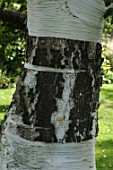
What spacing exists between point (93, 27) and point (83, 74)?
0.25 meters

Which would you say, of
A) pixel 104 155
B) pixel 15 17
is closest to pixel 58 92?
pixel 15 17

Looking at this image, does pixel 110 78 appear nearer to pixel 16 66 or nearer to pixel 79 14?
pixel 16 66

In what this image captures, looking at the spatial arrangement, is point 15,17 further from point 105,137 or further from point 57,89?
point 57,89

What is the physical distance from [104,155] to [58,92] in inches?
156

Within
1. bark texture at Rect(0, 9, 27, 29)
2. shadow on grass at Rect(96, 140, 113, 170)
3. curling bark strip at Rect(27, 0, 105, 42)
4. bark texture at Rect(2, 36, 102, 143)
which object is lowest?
shadow on grass at Rect(96, 140, 113, 170)

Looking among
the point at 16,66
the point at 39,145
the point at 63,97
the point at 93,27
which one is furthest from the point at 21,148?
the point at 16,66

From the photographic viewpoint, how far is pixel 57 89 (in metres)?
2.42

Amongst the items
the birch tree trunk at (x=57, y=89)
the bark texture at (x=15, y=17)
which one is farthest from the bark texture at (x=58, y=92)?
the bark texture at (x=15, y=17)

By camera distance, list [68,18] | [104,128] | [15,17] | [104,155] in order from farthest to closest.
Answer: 1. [104,128]
2. [104,155]
3. [15,17]
4. [68,18]

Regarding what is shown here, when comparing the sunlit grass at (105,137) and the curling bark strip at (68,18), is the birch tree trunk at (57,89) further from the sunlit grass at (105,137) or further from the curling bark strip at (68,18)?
the sunlit grass at (105,137)

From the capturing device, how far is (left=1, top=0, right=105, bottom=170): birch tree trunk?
2.39 metres

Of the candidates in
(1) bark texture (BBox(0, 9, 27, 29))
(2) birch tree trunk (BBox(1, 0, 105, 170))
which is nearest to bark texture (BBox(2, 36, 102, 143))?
(2) birch tree trunk (BBox(1, 0, 105, 170))

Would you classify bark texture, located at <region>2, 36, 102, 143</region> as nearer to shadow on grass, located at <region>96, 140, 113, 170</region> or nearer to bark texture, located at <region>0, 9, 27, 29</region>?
bark texture, located at <region>0, 9, 27, 29</region>

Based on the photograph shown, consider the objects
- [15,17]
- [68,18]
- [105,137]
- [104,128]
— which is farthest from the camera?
[104,128]
